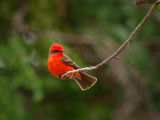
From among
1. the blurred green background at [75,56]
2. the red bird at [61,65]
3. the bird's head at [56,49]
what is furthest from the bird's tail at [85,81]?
the blurred green background at [75,56]

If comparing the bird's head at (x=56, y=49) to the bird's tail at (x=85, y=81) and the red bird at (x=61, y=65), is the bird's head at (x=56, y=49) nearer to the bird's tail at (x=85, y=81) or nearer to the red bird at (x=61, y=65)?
the red bird at (x=61, y=65)

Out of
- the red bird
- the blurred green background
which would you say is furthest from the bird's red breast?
the blurred green background

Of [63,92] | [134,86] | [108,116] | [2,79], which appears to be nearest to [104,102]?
[108,116]

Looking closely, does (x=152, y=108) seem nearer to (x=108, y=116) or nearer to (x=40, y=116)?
(x=108, y=116)

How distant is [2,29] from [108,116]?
13.3ft

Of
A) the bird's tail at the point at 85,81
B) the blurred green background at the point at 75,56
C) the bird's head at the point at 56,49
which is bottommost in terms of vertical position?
the blurred green background at the point at 75,56

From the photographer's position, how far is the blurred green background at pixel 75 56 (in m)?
6.86

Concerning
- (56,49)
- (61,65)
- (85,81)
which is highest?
(56,49)

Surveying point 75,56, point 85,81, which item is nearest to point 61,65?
point 85,81

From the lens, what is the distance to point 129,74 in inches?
304

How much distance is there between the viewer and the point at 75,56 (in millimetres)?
7012

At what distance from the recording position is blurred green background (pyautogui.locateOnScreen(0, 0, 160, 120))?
686cm

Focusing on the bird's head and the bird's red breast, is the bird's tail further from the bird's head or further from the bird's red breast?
the bird's head

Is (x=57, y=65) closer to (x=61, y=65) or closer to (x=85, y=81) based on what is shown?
(x=61, y=65)
